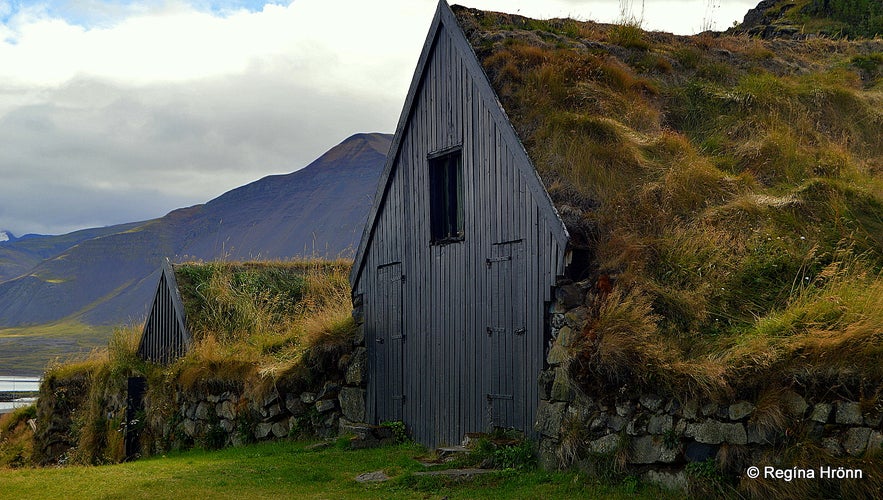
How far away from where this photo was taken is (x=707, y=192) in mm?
13188

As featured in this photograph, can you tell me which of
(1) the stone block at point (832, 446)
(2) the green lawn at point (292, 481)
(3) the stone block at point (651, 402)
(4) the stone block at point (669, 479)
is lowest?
(2) the green lawn at point (292, 481)

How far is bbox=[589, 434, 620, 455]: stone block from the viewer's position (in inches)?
407

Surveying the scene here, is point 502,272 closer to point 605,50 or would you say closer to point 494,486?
point 494,486

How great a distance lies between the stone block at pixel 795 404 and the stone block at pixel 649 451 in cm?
133

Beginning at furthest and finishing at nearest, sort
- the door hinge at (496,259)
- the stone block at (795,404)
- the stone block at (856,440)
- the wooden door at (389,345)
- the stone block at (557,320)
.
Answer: the wooden door at (389,345) → the door hinge at (496,259) → the stone block at (557,320) → the stone block at (795,404) → the stone block at (856,440)

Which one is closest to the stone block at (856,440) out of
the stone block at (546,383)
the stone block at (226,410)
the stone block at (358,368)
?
the stone block at (546,383)

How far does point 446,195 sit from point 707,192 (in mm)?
4375

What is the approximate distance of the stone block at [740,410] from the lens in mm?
9125

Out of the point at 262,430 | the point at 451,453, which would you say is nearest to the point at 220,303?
the point at 262,430

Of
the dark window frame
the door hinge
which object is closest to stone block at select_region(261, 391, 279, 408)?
the dark window frame

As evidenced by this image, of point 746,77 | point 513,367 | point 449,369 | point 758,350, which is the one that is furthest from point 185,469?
point 746,77

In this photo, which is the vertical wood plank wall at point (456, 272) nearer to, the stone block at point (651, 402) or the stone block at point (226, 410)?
the stone block at point (651, 402)

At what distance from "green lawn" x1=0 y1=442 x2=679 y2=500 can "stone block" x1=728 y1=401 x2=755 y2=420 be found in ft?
3.45

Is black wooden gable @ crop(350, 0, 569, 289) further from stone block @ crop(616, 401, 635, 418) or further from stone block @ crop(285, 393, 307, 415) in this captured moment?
stone block @ crop(285, 393, 307, 415)
